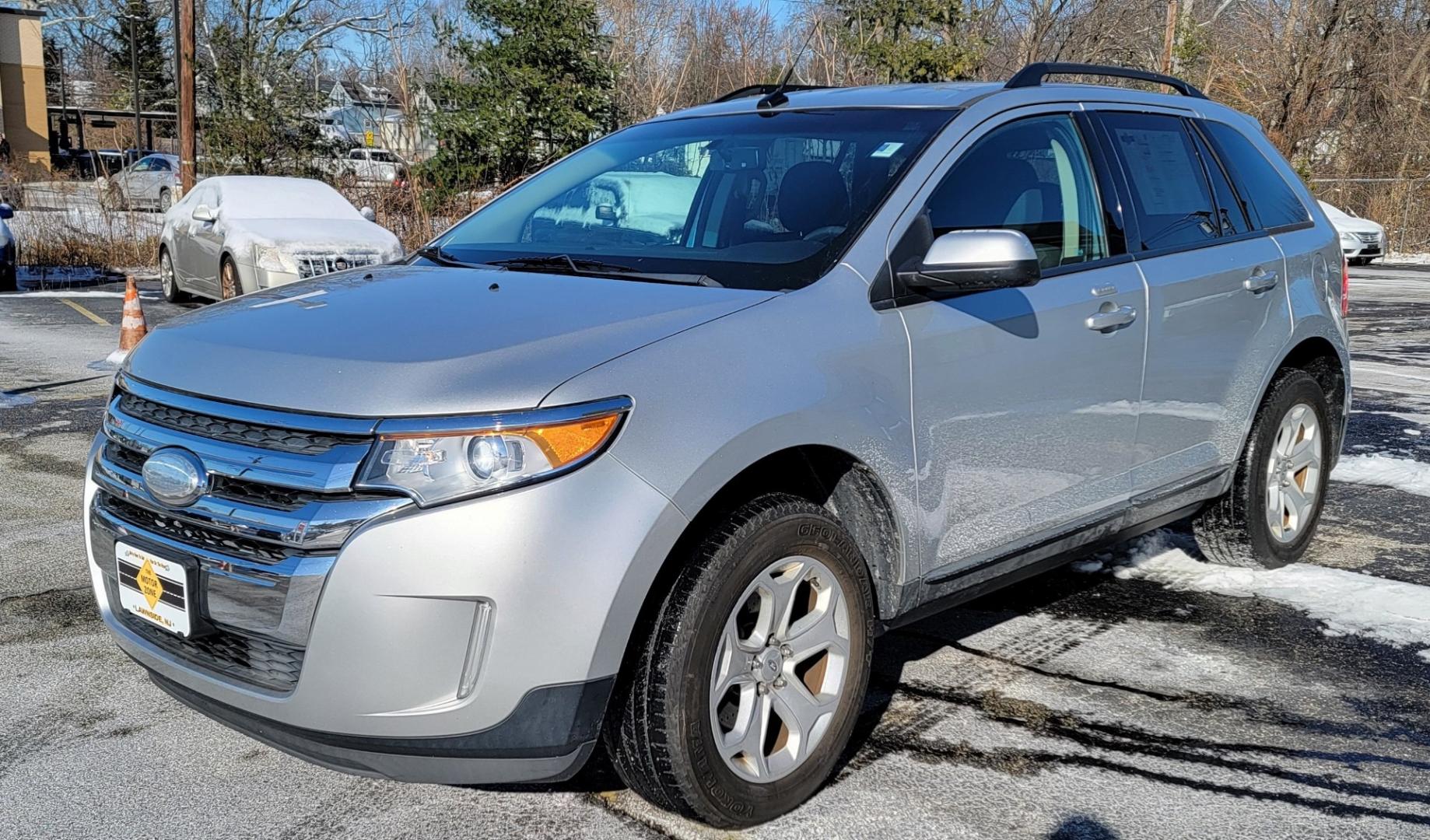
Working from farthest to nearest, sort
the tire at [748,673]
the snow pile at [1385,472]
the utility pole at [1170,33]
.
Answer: the utility pole at [1170,33] < the snow pile at [1385,472] < the tire at [748,673]

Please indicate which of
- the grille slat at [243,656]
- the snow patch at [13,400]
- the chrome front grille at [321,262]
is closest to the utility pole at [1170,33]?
the chrome front grille at [321,262]

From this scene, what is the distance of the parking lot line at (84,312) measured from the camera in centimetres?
1298

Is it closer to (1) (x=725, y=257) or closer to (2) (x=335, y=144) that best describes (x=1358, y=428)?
(1) (x=725, y=257)

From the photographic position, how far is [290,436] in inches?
107

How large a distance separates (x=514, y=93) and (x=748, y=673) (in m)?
20.5

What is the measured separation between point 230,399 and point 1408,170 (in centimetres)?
3227

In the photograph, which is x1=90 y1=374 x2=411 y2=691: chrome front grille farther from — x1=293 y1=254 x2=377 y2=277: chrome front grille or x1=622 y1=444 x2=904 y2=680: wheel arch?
x1=293 y1=254 x2=377 y2=277: chrome front grille

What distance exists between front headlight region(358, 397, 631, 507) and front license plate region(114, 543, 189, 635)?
598 millimetres

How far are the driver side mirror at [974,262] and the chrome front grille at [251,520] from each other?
151 cm

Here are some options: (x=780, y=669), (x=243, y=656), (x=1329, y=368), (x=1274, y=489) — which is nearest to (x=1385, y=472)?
(x=1329, y=368)

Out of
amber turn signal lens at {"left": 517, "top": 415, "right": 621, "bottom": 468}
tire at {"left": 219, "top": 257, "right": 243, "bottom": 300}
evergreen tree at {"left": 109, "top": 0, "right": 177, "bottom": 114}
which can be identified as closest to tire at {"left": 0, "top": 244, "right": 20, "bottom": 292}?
tire at {"left": 219, "top": 257, "right": 243, "bottom": 300}

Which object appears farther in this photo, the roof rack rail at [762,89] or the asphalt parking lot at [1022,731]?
the roof rack rail at [762,89]

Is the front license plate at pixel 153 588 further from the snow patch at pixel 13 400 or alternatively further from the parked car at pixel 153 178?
the parked car at pixel 153 178

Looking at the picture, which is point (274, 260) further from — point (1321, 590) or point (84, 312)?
point (1321, 590)
